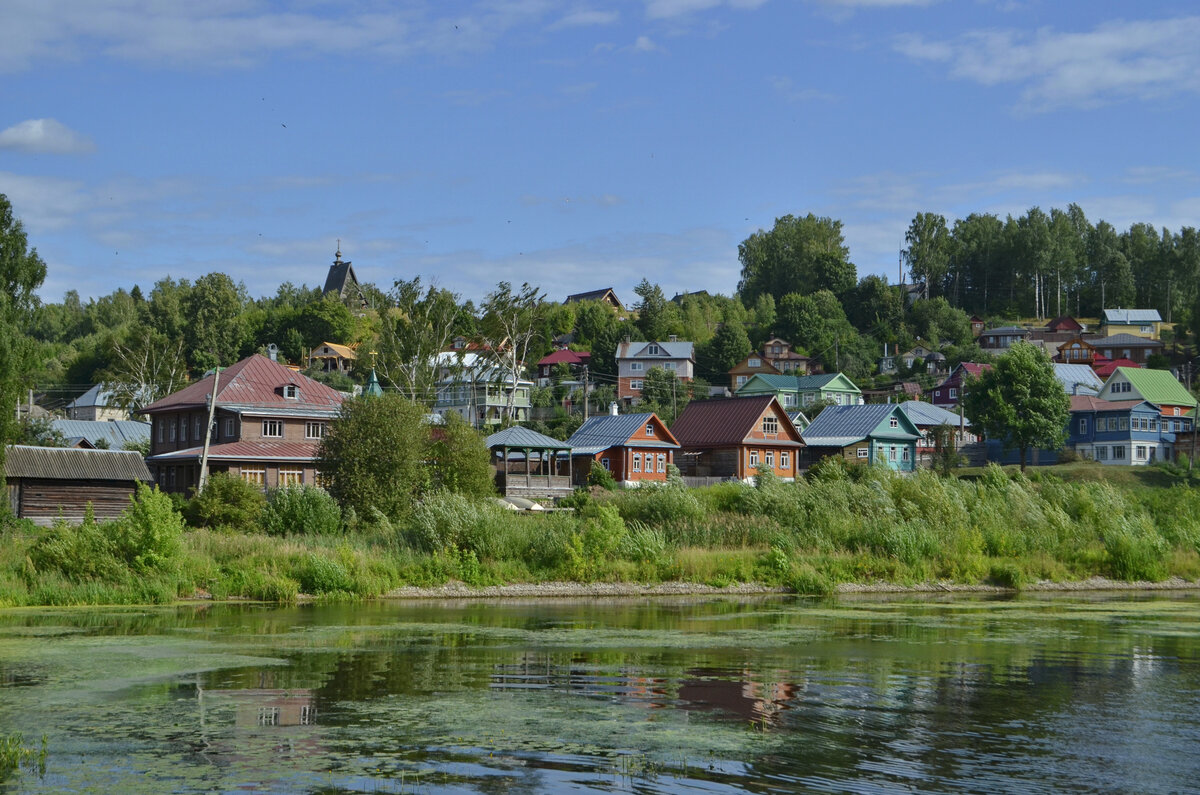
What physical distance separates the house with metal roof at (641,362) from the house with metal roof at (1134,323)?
56560 millimetres

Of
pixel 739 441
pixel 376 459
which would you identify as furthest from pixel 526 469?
pixel 376 459

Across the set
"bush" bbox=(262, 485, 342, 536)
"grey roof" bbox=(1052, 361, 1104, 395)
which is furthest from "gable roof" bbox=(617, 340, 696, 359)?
"bush" bbox=(262, 485, 342, 536)

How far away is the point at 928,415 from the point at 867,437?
890 inches

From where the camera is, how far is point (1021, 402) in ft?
282

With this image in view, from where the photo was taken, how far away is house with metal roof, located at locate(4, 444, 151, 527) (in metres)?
50.2

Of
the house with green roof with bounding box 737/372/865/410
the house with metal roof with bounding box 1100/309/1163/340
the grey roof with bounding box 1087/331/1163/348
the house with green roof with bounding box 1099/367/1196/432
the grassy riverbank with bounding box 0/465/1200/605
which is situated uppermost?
the house with metal roof with bounding box 1100/309/1163/340

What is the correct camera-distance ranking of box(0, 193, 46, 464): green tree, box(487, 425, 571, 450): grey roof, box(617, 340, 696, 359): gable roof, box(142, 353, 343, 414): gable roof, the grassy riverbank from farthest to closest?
box(617, 340, 696, 359): gable roof
box(487, 425, 571, 450): grey roof
box(142, 353, 343, 414): gable roof
box(0, 193, 46, 464): green tree
the grassy riverbank

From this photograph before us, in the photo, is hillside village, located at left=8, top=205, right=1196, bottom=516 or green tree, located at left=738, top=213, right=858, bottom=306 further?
green tree, located at left=738, top=213, right=858, bottom=306

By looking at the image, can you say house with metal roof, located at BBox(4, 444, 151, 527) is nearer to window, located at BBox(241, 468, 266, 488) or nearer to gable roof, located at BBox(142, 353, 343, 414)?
window, located at BBox(241, 468, 266, 488)

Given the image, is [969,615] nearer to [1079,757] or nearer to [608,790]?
[1079,757]

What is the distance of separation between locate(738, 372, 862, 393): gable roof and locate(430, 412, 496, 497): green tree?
75.5 m

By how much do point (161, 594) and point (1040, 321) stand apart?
144m

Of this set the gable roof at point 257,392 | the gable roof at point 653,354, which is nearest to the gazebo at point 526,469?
the gable roof at point 257,392

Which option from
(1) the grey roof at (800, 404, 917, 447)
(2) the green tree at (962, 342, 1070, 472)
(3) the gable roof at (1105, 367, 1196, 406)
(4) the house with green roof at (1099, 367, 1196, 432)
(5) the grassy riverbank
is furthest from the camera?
(3) the gable roof at (1105, 367, 1196, 406)
